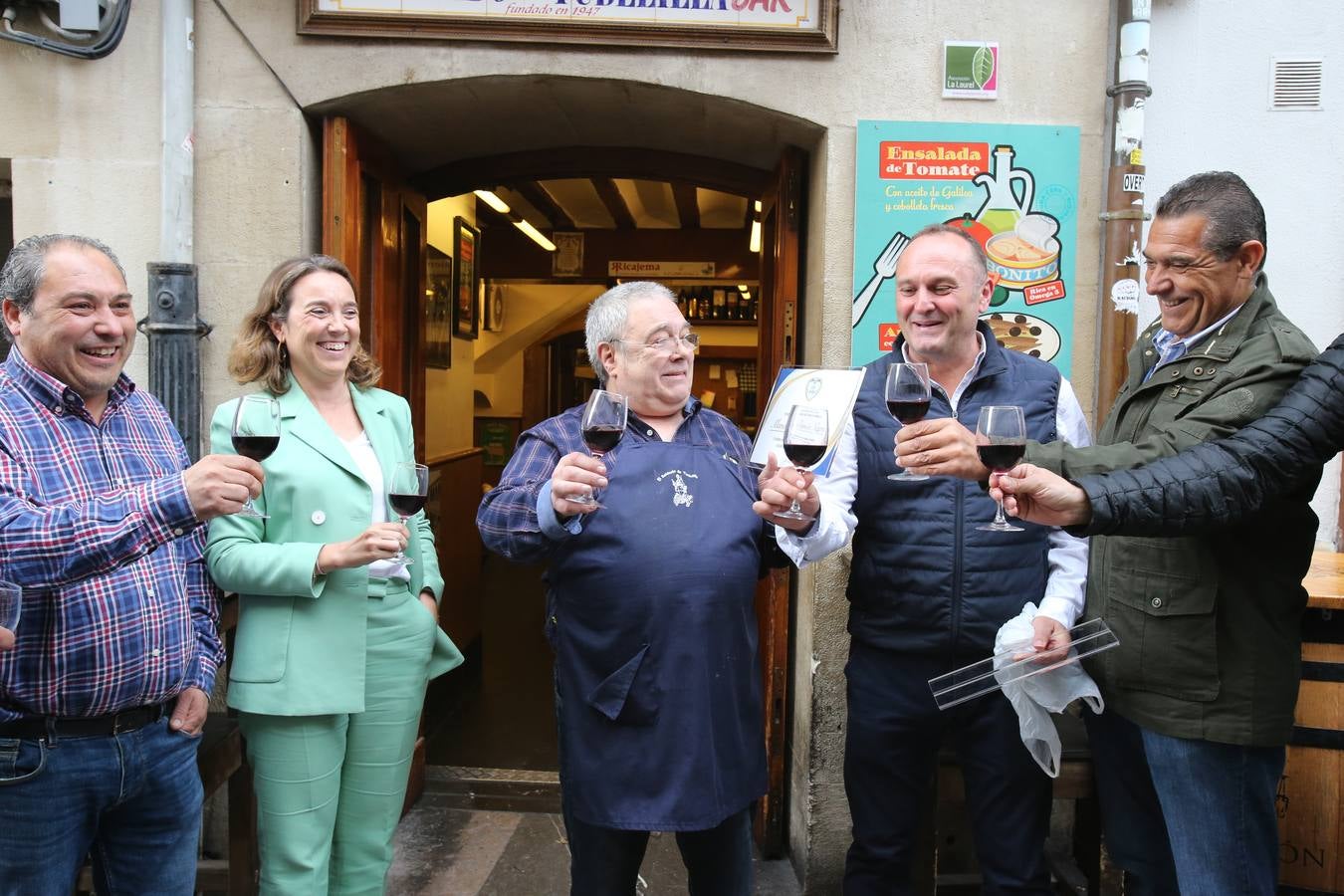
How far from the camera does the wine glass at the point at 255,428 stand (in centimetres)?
176

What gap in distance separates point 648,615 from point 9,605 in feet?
3.66

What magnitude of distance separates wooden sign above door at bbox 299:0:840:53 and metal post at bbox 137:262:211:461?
0.90 m

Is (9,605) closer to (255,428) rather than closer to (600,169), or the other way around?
(255,428)

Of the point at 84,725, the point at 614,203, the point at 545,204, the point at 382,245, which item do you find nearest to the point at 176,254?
the point at 382,245

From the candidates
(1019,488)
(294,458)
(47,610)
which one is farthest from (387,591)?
(1019,488)

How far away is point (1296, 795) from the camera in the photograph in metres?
2.20

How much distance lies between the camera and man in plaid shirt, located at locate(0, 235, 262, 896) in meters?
1.61

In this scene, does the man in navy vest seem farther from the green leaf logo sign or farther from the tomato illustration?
the green leaf logo sign

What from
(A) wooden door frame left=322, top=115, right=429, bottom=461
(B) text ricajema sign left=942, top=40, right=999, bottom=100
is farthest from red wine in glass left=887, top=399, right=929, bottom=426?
(A) wooden door frame left=322, top=115, right=429, bottom=461

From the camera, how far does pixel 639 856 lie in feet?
6.68

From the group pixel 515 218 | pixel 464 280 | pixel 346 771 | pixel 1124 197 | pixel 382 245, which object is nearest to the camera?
pixel 346 771

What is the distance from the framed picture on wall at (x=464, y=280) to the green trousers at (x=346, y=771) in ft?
10.6

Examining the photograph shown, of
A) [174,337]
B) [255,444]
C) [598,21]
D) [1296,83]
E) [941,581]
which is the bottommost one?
[941,581]

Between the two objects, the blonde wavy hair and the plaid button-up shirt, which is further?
the blonde wavy hair
